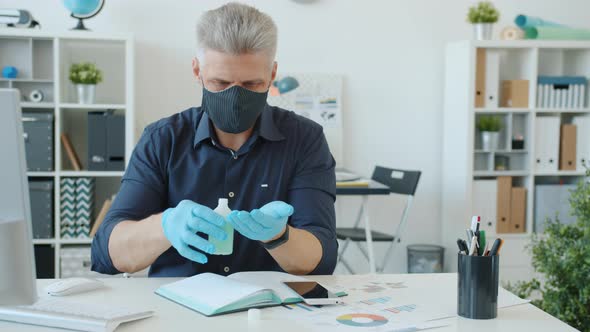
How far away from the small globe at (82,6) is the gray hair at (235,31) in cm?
230

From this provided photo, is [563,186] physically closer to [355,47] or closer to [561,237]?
[355,47]

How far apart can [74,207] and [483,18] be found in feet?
8.41

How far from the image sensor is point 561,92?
4.19 metres

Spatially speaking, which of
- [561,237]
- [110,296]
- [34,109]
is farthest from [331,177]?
[34,109]

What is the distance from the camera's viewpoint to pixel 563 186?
4215 millimetres

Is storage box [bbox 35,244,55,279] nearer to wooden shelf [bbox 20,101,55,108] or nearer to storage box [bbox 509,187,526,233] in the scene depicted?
wooden shelf [bbox 20,101,55,108]

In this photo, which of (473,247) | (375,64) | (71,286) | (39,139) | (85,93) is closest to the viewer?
(473,247)

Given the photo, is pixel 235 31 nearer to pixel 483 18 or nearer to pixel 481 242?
pixel 481 242

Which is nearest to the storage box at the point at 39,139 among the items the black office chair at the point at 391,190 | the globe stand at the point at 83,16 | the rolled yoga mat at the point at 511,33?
the globe stand at the point at 83,16

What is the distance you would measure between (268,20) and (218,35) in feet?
0.44

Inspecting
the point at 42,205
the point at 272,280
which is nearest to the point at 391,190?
the point at 42,205

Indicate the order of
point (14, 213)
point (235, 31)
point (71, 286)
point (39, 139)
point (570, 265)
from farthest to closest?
point (39, 139), point (570, 265), point (235, 31), point (71, 286), point (14, 213)

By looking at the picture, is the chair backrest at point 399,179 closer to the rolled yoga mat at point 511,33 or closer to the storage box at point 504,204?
the storage box at point 504,204

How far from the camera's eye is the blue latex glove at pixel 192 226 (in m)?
1.31
